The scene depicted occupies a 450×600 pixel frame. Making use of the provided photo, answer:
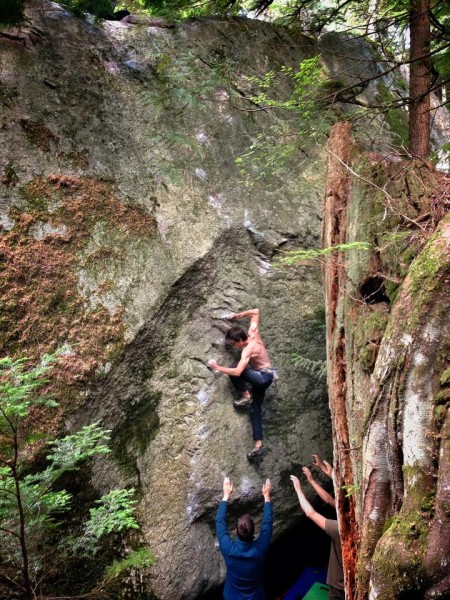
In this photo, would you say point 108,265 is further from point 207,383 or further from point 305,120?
point 305,120

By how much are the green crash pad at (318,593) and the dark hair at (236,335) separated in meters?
3.25

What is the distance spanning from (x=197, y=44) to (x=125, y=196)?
3.22 meters

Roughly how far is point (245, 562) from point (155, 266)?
373 centimetres

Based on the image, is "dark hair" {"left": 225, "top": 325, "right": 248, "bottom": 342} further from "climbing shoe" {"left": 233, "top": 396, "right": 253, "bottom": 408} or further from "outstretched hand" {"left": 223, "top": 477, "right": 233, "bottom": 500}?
"outstretched hand" {"left": 223, "top": 477, "right": 233, "bottom": 500}

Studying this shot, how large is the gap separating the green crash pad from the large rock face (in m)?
0.91

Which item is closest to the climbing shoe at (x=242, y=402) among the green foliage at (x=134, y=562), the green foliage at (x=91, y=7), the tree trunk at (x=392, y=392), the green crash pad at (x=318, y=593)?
the tree trunk at (x=392, y=392)

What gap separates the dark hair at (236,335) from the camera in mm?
6176

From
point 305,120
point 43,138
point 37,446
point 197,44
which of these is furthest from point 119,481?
point 197,44

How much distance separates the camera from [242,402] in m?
6.38

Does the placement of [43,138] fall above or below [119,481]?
above

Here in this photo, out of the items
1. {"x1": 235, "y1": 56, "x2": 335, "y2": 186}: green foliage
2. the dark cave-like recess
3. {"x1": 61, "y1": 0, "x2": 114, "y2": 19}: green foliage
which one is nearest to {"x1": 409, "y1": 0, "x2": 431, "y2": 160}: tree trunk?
{"x1": 235, "y1": 56, "x2": 335, "y2": 186}: green foliage

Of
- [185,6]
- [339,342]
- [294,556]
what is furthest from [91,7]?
[294,556]

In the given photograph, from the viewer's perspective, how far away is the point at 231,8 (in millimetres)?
7102

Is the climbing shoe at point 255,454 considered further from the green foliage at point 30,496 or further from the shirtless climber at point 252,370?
the green foliage at point 30,496
